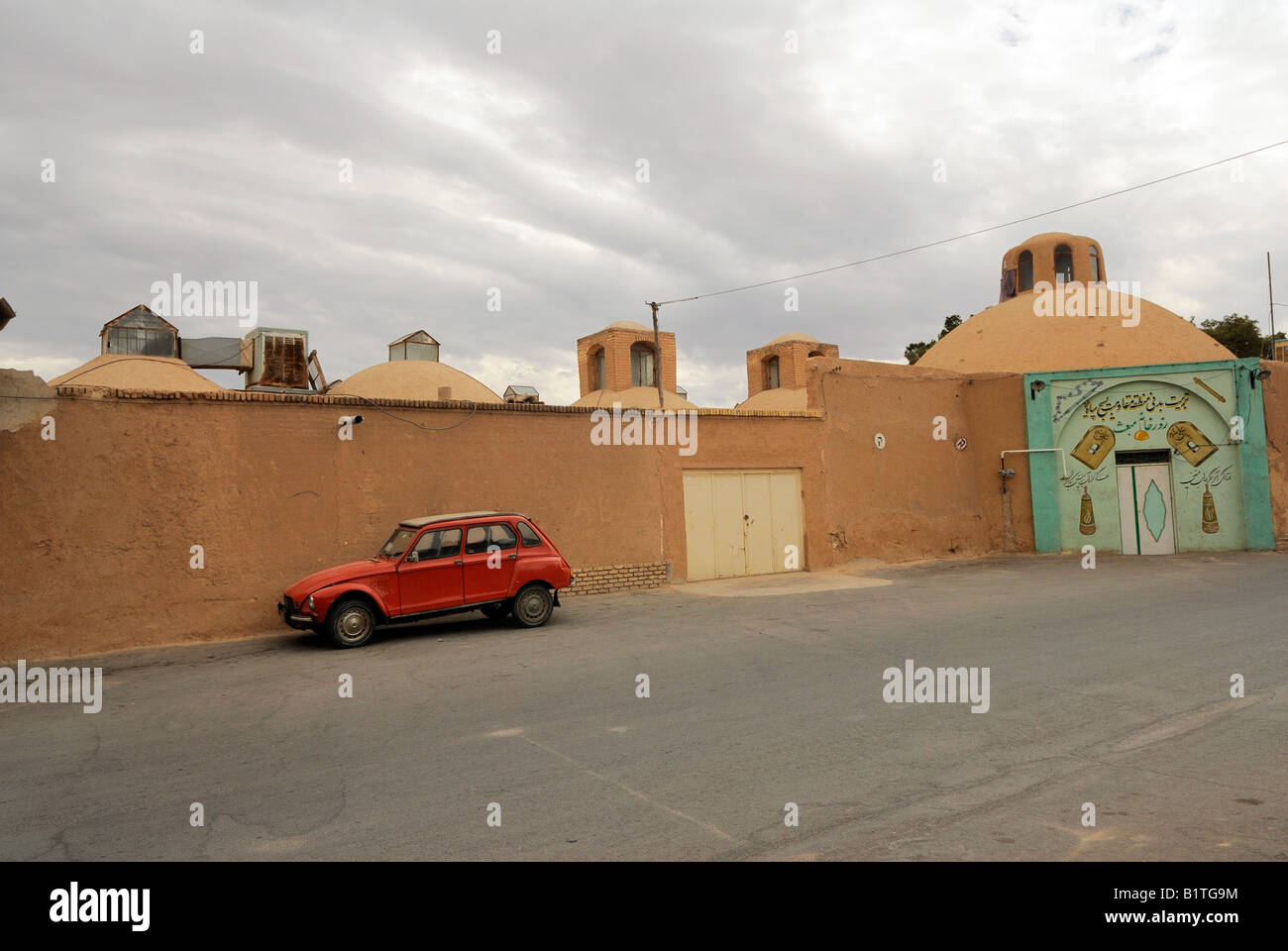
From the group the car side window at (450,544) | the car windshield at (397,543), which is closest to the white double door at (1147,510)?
the car side window at (450,544)

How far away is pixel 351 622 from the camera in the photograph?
36.3ft

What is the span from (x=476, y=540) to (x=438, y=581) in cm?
78

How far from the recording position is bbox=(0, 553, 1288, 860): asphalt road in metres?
4.43

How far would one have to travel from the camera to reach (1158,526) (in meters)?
21.4

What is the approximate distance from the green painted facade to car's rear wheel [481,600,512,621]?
604 inches

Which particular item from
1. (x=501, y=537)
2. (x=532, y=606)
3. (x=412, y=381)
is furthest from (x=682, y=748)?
(x=412, y=381)

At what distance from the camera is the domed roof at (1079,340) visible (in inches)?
973

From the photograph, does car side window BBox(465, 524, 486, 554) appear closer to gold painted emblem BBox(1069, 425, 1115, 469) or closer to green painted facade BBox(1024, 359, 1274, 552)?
green painted facade BBox(1024, 359, 1274, 552)

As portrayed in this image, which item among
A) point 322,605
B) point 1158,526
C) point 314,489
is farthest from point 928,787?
point 1158,526

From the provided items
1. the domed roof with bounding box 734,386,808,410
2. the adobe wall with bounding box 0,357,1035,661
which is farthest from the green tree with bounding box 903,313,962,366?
the adobe wall with bounding box 0,357,1035,661

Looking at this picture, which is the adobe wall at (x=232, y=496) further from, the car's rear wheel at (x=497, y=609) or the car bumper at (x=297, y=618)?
the car's rear wheel at (x=497, y=609)

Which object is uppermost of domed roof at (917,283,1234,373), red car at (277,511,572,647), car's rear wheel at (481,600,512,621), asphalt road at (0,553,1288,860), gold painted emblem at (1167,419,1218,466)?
domed roof at (917,283,1234,373)
